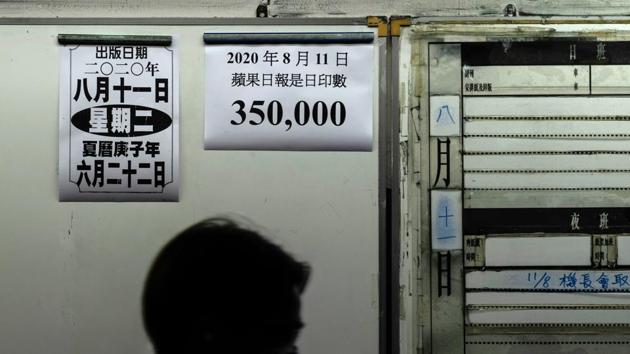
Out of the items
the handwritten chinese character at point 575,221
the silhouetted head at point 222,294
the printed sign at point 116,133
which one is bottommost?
the silhouetted head at point 222,294

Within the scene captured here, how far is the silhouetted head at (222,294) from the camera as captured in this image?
6.37 feet

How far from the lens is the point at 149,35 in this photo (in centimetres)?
198

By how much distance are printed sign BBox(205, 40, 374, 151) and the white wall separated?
6cm

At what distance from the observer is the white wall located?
6.42 ft

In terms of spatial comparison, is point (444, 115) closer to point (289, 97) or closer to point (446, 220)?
point (446, 220)

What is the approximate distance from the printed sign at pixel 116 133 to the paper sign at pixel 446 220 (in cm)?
103

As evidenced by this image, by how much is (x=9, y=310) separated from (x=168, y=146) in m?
0.90

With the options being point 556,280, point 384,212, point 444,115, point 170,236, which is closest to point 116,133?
point 170,236

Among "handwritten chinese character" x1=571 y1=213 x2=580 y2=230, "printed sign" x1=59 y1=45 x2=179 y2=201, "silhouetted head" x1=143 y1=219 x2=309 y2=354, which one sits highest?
"printed sign" x1=59 y1=45 x2=179 y2=201

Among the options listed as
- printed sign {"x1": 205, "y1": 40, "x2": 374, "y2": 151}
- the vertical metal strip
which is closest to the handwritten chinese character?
the vertical metal strip

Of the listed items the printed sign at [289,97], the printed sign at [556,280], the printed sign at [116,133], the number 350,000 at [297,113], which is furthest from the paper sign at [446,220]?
the printed sign at [116,133]

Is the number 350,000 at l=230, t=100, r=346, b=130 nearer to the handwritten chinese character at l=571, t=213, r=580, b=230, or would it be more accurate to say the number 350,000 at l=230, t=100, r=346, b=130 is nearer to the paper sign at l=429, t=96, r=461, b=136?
the paper sign at l=429, t=96, r=461, b=136

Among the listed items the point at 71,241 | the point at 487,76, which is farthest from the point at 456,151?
the point at 71,241

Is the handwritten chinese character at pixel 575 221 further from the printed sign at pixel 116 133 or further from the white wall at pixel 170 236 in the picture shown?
the printed sign at pixel 116 133
